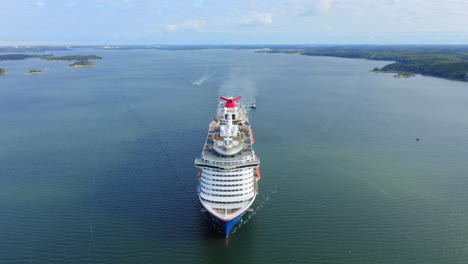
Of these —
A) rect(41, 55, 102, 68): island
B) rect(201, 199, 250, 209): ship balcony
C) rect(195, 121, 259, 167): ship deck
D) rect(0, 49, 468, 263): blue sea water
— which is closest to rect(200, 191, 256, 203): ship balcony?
rect(201, 199, 250, 209): ship balcony

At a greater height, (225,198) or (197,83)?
(197,83)

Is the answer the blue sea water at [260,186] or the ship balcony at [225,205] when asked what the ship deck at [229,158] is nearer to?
the ship balcony at [225,205]

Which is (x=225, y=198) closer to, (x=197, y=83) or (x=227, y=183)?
(x=227, y=183)

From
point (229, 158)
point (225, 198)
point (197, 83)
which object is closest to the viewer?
point (225, 198)

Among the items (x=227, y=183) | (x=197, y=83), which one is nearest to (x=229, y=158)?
(x=227, y=183)

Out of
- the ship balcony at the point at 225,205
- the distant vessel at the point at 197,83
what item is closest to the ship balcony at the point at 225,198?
the ship balcony at the point at 225,205

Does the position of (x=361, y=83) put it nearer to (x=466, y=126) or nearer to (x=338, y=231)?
(x=466, y=126)

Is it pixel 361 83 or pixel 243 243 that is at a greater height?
pixel 361 83

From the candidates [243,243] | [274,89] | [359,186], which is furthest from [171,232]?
[274,89]
